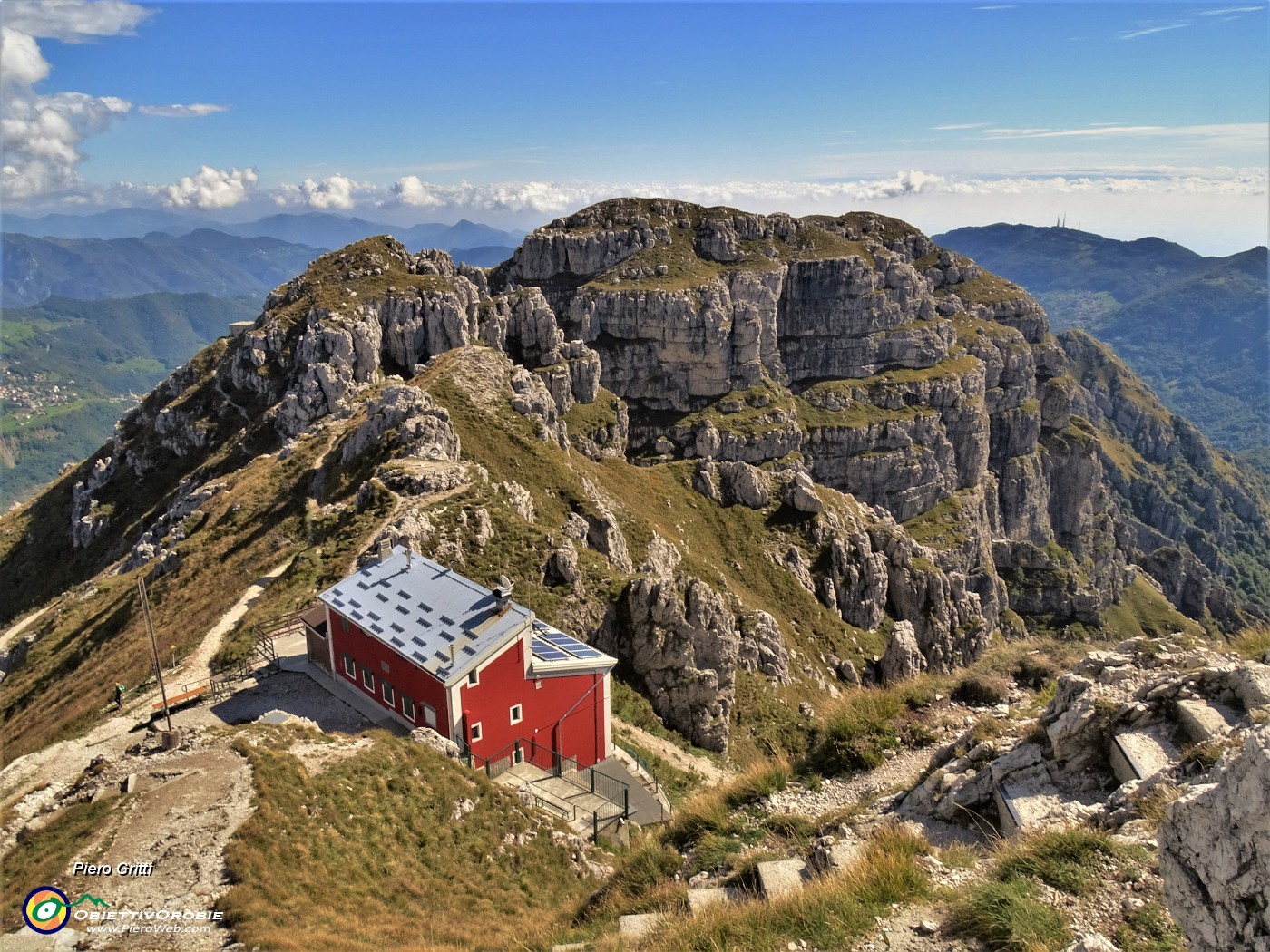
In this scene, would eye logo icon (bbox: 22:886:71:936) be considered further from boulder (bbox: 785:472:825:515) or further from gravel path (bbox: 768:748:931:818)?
boulder (bbox: 785:472:825:515)

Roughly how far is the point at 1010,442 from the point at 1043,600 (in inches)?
2182

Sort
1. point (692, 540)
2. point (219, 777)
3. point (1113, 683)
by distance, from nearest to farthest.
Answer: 1. point (1113, 683)
2. point (219, 777)
3. point (692, 540)

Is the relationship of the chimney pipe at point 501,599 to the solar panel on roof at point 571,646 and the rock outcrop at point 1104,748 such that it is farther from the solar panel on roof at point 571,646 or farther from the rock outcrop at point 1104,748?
the rock outcrop at point 1104,748

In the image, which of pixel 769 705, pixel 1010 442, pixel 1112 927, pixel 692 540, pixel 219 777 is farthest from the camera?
pixel 1010 442

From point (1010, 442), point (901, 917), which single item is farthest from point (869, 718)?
point (1010, 442)

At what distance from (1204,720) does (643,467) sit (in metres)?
93.6

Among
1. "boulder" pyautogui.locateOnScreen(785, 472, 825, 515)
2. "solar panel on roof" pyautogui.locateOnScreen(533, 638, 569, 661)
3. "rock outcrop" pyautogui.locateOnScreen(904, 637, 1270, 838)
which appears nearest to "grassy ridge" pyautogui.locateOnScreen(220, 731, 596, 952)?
"solar panel on roof" pyautogui.locateOnScreen(533, 638, 569, 661)

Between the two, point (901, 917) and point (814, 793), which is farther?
point (814, 793)

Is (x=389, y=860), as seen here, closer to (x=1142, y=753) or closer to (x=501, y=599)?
(x=501, y=599)

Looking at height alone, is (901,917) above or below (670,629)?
above

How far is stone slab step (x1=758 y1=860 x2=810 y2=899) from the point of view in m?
12.6

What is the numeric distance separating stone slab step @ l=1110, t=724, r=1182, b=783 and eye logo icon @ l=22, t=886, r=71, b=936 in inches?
887

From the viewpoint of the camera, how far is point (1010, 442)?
638ft

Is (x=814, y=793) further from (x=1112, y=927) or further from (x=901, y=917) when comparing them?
(x=1112, y=927)
